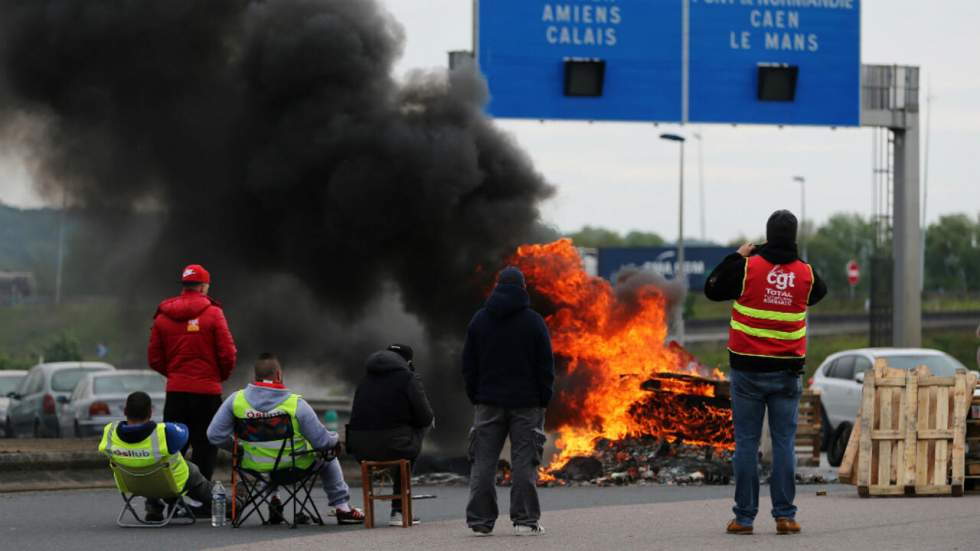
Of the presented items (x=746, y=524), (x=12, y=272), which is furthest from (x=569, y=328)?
(x=12, y=272)

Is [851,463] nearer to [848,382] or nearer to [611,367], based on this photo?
[611,367]

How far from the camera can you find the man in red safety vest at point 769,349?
952 cm

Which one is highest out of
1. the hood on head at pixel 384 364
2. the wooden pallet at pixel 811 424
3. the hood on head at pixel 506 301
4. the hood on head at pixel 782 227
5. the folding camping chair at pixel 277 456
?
the hood on head at pixel 782 227

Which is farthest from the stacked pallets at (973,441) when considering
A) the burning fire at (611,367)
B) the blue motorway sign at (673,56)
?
the blue motorway sign at (673,56)

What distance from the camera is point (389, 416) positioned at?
434 inches

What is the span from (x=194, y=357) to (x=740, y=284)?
4242 millimetres

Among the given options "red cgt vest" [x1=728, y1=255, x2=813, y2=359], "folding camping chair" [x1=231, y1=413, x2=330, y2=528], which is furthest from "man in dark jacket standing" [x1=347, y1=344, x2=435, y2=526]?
"red cgt vest" [x1=728, y1=255, x2=813, y2=359]

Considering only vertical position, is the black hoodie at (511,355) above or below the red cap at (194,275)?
below

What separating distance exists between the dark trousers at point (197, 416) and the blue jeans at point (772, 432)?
13.3 feet

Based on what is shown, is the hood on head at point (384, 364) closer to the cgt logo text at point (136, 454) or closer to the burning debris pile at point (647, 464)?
the cgt logo text at point (136, 454)

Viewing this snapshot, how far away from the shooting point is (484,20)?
79.1ft

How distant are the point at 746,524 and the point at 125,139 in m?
13.0

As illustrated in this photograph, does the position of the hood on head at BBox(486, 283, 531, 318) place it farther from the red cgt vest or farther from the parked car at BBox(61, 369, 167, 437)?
the parked car at BBox(61, 369, 167, 437)

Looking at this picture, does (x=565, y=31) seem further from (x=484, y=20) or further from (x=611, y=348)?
(x=611, y=348)
